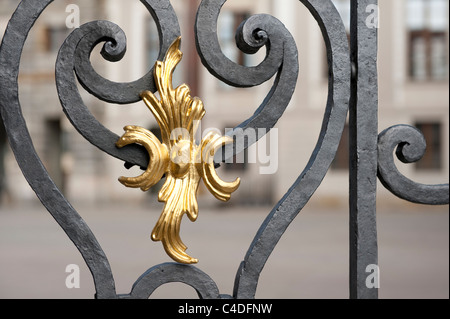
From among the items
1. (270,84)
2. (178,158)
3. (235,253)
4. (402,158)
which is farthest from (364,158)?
(270,84)

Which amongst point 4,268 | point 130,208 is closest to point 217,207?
point 130,208

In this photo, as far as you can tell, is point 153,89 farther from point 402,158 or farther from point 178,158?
point 402,158

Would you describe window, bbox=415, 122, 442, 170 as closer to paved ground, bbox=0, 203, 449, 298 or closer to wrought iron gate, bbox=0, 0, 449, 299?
paved ground, bbox=0, 203, 449, 298

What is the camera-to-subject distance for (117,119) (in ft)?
49.2

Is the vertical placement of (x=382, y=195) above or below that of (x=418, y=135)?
above

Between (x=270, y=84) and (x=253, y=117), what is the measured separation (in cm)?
1246

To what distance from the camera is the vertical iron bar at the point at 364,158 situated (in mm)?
708

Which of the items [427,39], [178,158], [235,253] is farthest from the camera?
[427,39]

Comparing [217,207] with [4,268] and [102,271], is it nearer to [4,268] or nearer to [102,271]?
[4,268]

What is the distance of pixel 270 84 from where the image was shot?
13.0 meters

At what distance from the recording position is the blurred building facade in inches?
545

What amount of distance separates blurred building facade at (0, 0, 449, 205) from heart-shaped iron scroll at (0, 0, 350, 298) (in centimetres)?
1235
